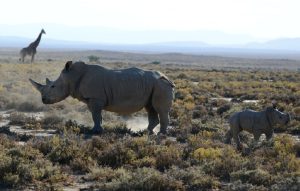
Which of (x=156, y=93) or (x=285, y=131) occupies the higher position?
(x=156, y=93)

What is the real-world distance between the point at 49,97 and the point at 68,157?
438 cm

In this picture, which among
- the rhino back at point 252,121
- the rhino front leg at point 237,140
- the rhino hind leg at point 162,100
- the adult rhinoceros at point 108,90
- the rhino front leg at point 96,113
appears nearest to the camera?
the rhino front leg at point 237,140

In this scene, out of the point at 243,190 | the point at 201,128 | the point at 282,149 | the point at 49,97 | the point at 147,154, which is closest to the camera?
the point at 243,190

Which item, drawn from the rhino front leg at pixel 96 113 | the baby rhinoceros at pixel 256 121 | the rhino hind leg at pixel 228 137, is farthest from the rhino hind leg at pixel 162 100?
the baby rhinoceros at pixel 256 121

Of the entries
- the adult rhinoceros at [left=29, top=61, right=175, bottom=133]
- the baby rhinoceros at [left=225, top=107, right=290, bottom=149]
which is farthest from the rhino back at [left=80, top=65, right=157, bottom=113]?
the baby rhinoceros at [left=225, top=107, right=290, bottom=149]

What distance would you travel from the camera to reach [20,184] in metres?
9.13

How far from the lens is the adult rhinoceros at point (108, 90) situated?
1481 centimetres

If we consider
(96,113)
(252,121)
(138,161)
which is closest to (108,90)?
(96,113)

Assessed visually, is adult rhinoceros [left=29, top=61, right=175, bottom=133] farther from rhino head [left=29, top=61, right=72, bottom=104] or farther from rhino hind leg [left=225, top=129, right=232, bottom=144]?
rhino hind leg [left=225, top=129, right=232, bottom=144]

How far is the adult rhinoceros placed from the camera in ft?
48.6

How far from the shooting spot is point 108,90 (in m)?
14.9

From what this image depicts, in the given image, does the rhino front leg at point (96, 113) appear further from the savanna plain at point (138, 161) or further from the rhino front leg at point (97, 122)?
the savanna plain at point (138, 161)

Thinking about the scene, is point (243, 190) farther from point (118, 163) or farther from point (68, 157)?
point (68, 157)

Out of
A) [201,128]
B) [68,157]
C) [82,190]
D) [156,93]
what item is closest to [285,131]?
[201,128]
